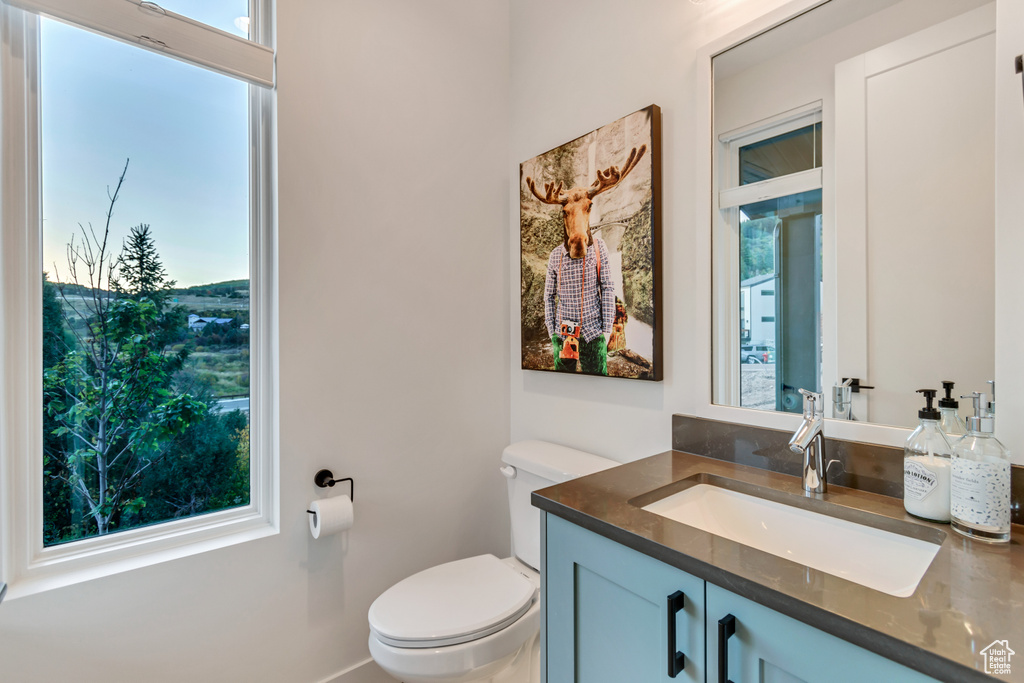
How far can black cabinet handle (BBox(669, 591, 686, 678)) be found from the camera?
0.71 m

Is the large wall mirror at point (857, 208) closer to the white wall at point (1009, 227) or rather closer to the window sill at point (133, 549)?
the white wall at point (1009, 227)

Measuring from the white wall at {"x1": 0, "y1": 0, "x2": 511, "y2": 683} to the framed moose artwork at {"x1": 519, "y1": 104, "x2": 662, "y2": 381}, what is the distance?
0.24m

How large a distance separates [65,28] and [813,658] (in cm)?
204

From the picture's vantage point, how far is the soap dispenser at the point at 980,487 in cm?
73

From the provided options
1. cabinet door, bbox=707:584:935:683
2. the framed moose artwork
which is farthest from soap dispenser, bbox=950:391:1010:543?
the framed moose artwork

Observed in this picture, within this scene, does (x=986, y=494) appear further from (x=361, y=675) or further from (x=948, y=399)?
(x=361, y=675)

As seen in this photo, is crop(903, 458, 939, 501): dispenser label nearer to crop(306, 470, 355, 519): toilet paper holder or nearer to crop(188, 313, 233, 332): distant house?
crop(306, 470, 355, 519): toilet paper holder

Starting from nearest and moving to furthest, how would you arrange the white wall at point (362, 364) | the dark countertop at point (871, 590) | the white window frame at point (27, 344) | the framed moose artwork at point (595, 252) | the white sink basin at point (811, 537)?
the dark countertop at point (871, 590) → the white sink basin at point (811, 537) → the white window frame at point (27, 344) → the white wall at point (362, 364) → the framed moose artwork at point (595, 252)

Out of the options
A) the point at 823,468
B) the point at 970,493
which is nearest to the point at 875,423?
the point at 823,468

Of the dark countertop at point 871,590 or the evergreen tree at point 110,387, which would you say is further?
the evergreen tree at point 110,387

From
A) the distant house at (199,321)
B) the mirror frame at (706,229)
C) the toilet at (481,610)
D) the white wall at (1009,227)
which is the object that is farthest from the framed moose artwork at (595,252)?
the distant house at (199,321)

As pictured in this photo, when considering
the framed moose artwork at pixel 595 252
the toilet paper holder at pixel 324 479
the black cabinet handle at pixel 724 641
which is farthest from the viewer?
the toilet paper holder at pixel 324 479

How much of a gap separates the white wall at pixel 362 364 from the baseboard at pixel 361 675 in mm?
11

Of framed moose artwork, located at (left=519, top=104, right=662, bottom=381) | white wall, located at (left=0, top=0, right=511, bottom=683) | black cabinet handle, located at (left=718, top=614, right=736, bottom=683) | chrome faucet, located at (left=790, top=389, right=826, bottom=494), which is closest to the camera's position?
black cabinet handle, located at (left=718, top=614, right=736, bottom=683)
